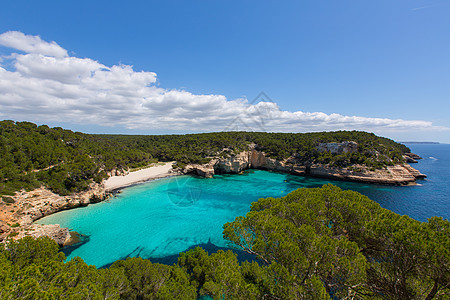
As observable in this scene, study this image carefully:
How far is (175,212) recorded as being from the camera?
75.9 feet

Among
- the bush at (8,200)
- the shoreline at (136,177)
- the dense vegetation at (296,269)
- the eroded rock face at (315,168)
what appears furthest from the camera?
the eroded rock face at (315,168)

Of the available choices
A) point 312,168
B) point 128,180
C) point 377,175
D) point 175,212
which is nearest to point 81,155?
point 128,180

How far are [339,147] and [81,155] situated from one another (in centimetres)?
5984

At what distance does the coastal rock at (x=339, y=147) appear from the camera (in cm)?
4459

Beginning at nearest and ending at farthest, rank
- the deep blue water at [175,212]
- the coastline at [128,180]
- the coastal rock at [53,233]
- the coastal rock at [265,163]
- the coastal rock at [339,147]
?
the coastal rock at [53,233]
the coastline at [128,180]
the deep blue water at [175,212]
the coastal rock at [339,147]
the coastal rock at [265,163]

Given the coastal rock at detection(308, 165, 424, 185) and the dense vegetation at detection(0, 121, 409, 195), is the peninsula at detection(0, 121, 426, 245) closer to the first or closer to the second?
the dense vegetation at detection(0, 121, 409, 195)

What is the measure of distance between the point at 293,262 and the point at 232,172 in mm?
42985

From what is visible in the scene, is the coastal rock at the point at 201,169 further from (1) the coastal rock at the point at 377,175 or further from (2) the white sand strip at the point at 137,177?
(1) the coastal rock at the point at 377,175

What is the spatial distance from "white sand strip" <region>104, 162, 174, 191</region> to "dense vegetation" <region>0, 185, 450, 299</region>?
91.6 ft

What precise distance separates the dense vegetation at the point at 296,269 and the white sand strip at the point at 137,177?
27925 millimetres

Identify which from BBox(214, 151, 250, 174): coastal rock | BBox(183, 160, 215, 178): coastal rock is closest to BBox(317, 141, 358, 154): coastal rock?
BBox(214, 151, 250, 174): coastal rock

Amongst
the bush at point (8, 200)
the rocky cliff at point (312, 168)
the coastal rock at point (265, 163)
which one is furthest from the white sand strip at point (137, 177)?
the coastal rock at point (265, 163)

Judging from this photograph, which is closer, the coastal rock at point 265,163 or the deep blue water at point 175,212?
the deep blue water at point 175,212

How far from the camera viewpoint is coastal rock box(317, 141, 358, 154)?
1756 inches
